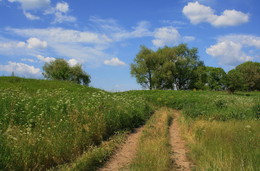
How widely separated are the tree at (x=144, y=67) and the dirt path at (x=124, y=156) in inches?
1782

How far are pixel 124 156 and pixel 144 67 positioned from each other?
47.9m

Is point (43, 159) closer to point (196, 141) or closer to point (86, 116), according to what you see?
point (86, 116)

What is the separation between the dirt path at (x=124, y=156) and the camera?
6656mm

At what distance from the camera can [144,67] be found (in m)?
55.1

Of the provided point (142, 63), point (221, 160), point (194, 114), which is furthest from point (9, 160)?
point (142, 63)

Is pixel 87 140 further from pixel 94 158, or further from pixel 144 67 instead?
pixel 144 67

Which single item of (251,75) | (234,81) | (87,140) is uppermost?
(251,75)

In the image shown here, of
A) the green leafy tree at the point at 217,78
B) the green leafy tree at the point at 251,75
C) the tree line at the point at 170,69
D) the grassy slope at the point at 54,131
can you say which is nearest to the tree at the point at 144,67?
the tree line at the point at 170,69

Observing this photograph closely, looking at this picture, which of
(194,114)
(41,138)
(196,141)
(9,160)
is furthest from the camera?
(194,114)

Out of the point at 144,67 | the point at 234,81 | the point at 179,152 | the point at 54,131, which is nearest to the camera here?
the point at 54,131

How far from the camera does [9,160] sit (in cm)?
546

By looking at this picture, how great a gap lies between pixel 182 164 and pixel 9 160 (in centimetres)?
453

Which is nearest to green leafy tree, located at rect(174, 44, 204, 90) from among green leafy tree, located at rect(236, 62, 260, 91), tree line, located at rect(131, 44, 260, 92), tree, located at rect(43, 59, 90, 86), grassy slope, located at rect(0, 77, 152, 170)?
tree line, located at rect(131, 44, 260, 92)

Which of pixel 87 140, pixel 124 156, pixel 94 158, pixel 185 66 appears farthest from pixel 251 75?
pixel 94 158
